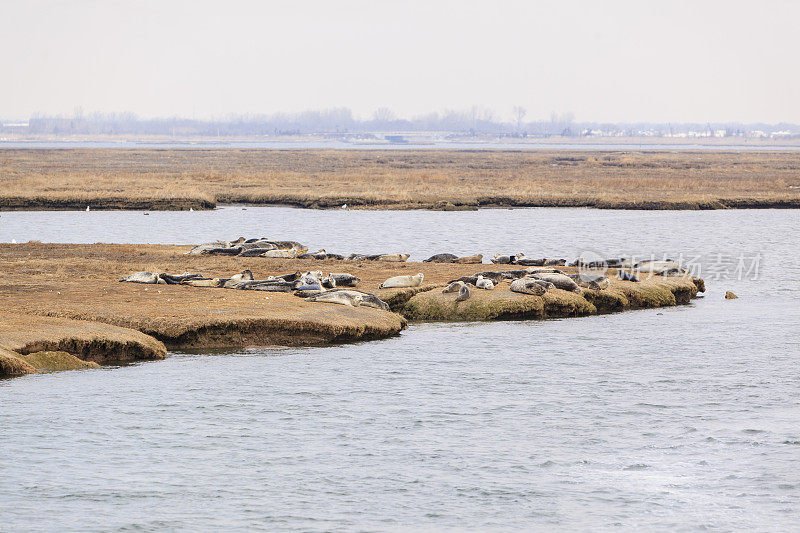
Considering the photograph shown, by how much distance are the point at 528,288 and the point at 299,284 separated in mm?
6729

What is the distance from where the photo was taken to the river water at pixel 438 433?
609 inches

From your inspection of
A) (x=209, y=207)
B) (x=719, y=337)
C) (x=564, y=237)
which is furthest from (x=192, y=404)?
(x=209, y=207)

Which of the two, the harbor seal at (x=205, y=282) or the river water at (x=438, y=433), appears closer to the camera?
the river water at (x=438, y=433)

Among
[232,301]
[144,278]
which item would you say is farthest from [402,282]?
[144,278]

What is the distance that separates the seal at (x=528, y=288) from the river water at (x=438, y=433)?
1183 millimetres

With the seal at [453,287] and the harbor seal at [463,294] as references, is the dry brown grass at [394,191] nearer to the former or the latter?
the seal at [453,287]

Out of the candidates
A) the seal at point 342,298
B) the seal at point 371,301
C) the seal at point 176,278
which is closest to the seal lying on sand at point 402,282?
the seal at point 371,301

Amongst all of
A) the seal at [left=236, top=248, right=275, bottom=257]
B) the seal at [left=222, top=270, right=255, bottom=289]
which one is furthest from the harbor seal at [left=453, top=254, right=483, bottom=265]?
the seal at [left=222, top=270, right=255, bottom=289]

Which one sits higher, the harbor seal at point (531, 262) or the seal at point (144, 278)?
the seal at point (144, 278)

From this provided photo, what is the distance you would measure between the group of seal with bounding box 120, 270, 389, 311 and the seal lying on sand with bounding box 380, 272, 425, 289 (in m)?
1.05

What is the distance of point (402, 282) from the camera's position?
31.7 m

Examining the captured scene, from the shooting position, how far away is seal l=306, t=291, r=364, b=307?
1126 inches

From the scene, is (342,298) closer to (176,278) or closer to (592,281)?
(176,278)

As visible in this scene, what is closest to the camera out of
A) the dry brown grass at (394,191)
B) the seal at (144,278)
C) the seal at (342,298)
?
the seal at (342,298)
